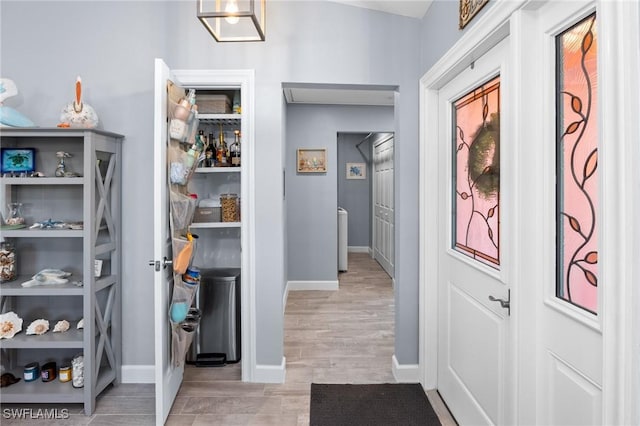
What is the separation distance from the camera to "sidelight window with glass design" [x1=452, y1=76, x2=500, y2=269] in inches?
71.6

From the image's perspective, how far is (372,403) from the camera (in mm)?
2400

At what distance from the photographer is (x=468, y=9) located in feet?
6.05

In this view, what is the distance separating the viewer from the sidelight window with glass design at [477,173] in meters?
1.82

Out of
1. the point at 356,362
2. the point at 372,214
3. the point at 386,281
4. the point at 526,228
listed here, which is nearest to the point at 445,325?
the point at 356,362

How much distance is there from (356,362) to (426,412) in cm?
75

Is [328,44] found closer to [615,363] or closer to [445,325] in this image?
[445,325]

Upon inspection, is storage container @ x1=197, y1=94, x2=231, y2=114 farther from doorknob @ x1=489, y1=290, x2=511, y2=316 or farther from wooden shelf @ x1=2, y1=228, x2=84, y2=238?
doorknob @ x1=489, y1=290, x2=511, y2=316

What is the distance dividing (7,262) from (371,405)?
251 cm

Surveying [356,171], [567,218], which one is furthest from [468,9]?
[356,171]

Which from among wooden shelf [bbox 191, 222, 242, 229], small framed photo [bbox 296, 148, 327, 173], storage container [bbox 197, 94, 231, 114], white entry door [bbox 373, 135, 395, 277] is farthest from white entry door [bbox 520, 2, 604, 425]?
white entry door [bbox 373, 135, 395, 277]

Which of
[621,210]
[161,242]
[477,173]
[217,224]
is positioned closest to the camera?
[621,210]

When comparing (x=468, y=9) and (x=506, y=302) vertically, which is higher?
(x=468, y=9)

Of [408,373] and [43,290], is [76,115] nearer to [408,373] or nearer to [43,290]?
[43,290]

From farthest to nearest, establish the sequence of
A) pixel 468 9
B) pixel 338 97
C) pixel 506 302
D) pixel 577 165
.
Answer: pixel 338 97 < pixel 468 9 < pixel 506 302 < pixel 577 165
